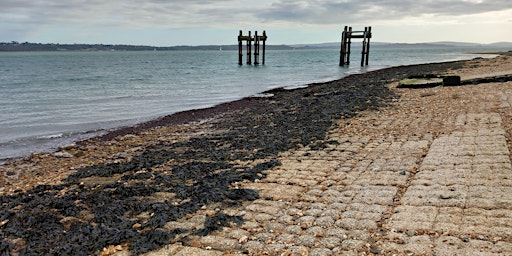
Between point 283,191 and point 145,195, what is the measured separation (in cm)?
202

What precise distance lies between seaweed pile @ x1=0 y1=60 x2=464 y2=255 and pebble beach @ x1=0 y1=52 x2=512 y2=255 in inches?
0.9

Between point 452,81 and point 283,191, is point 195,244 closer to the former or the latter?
point 283,191

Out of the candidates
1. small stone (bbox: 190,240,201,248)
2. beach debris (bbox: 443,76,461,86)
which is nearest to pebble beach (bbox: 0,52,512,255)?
small stone (bbox: 190,240,201,248)

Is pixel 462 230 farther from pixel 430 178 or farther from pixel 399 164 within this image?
pixel 399 164

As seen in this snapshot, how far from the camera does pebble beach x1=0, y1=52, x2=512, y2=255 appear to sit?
4152mm

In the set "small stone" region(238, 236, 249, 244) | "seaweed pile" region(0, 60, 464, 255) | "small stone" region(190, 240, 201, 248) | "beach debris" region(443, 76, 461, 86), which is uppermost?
"beach debris" region(443, 76, 461, 86)

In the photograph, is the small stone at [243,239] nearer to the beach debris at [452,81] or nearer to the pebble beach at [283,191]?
the pebble beach at [283,191]

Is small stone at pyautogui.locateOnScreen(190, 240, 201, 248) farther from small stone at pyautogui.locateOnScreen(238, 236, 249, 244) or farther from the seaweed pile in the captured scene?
small stone at pyautogui.locateOnScreen(238, 236, 249, 244)

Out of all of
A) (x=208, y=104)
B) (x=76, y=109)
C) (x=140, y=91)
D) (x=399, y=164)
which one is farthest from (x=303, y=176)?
(x=140, y=91)

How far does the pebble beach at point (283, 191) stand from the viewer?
415 centimetres

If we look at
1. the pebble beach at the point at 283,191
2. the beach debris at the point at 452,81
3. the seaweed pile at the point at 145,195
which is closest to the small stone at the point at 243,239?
the pebble beach at the point at 283,191

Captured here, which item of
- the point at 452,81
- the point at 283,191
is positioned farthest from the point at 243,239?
the point at 452,81

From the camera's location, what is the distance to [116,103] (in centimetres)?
2052

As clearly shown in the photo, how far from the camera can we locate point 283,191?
18.7 feet
